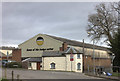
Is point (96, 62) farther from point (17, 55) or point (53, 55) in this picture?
point (17, 55)

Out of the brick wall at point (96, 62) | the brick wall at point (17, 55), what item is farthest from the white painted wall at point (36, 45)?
the brick wall at point (96, 62)

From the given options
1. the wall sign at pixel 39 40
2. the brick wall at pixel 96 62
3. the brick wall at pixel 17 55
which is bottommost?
the brick wall at pixel 96 62

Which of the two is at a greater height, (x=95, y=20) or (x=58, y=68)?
(x=95, y=20)

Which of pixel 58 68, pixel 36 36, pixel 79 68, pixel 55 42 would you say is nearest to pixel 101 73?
pixel 79 68

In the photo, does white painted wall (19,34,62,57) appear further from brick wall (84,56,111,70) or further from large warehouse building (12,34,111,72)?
brick wall (84,56,111,70)

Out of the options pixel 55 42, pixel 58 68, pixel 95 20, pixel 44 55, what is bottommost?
pixel 58 68

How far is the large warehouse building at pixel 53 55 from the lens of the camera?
43.6m

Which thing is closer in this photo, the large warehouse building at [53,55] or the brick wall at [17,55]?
the large warehouse building at [53,55]

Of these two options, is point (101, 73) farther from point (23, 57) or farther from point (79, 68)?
point (23, 57)

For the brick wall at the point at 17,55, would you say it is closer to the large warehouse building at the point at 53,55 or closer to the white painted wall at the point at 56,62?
the large warehouse building at the point at 53,55

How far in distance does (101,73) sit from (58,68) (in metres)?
17.4

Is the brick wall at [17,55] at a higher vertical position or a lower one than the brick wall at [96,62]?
higher

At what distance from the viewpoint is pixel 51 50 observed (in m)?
51.9

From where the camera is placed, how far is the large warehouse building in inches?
1716
